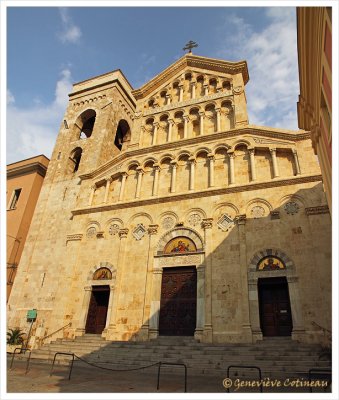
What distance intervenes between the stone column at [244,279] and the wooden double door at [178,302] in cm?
232

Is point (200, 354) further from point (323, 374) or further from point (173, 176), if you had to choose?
point (173, 176)

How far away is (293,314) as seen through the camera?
12445 millimetres

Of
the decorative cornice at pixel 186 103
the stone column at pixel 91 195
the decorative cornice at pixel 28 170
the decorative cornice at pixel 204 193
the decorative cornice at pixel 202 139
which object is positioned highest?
the decorative cornice at pixel 186 103

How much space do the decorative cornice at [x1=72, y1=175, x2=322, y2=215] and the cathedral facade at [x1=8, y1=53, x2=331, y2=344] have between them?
56mm

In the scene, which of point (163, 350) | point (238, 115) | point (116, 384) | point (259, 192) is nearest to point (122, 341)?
point (163, 350)

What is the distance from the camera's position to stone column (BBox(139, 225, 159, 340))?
563 inches

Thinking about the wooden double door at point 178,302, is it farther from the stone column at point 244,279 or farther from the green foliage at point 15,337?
the green foliage at point 15,337

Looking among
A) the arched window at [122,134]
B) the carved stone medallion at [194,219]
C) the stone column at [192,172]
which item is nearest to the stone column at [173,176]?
the stone column at [192,172]

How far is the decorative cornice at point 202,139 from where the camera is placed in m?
16.0

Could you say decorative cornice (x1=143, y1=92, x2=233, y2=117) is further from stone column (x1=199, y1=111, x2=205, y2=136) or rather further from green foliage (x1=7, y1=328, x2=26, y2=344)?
green foliage (x1=7, y1=328, x2=26, y2=344)

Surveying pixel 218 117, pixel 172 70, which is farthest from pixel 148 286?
pixel 172 70

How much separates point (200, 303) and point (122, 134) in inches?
763

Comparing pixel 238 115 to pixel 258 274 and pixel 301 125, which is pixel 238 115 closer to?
pixel 301 125

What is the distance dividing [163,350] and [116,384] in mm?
4152
